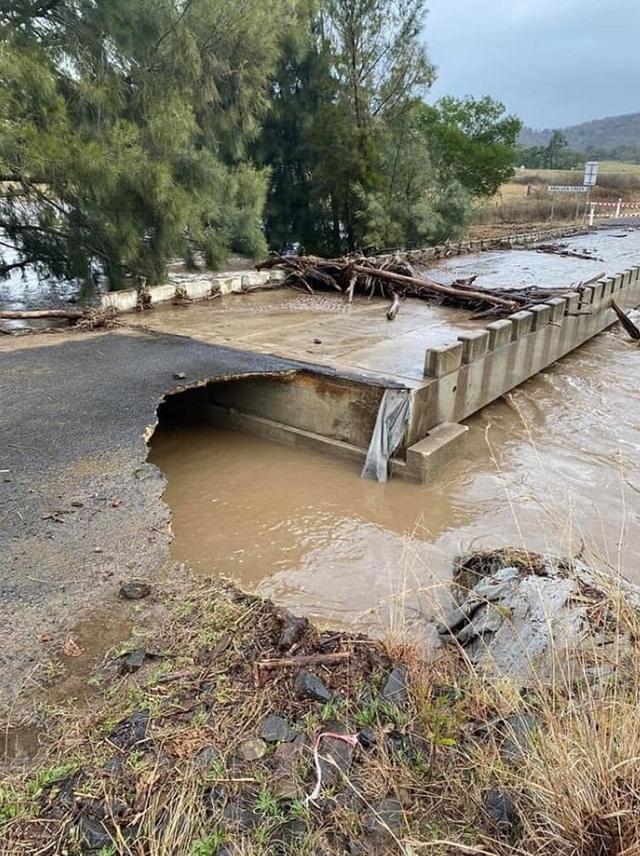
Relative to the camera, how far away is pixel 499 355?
779cm

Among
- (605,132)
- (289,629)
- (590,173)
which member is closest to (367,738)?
(289,629)

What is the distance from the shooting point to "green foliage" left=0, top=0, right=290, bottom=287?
8.46 m

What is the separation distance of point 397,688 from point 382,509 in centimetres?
309

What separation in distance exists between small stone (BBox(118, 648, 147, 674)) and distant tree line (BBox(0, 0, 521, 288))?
779 cm

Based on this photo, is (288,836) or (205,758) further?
(205,758)

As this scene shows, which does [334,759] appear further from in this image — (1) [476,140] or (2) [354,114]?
(1) [476,140]

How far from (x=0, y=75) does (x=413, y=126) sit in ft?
44.4

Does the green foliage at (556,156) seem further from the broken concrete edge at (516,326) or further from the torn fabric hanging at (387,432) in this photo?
the torn fabric hanging at (387,432)

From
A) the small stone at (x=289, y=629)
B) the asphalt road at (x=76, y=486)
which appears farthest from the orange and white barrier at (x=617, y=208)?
the small stone at (x=289, y=629)

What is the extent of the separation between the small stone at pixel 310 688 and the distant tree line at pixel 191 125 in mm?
8255

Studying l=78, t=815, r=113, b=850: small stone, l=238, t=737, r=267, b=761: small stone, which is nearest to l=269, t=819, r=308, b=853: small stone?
l=238, t=737, r=267, b=761: small stone

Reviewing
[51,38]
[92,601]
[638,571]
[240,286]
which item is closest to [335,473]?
[638,571]

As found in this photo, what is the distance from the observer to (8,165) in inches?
320

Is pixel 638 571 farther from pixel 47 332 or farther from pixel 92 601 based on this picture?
pixel 47 332
